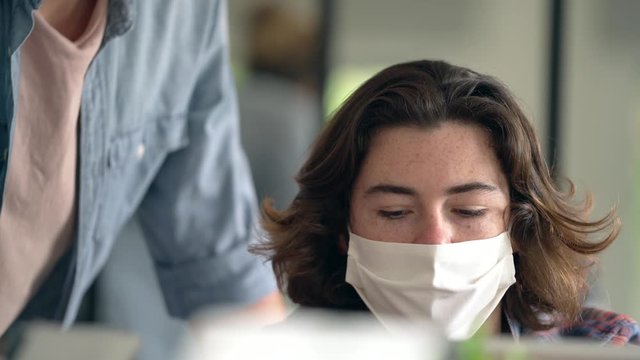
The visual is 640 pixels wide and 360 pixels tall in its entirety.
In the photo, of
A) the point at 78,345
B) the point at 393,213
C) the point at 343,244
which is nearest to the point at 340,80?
the point at 343,244

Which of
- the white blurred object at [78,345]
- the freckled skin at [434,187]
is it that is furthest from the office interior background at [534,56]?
the white blurred object at [78,345]

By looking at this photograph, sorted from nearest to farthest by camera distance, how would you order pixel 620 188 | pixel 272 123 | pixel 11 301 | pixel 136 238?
pixel 11 301 < pixel 136 238 < pixel 272 123 < pixel 620 188

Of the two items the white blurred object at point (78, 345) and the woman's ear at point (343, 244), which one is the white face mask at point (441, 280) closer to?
the woman's ear at point (343, 244)

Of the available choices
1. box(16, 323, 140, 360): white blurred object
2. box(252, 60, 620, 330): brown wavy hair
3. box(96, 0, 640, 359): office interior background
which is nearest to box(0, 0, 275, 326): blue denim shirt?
box(252, 60, 620, 330): brown wavy hair

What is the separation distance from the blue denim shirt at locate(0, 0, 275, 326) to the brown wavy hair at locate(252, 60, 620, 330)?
0.33 metres

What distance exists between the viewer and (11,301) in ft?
4.69

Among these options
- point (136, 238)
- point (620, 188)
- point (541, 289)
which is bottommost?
point (620, 188)

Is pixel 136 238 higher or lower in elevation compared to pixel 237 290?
lower

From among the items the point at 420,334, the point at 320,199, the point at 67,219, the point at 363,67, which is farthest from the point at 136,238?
the point at 363,67

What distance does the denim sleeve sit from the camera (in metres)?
1.68

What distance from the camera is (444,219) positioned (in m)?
1.18

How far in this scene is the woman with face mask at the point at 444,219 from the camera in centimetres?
119

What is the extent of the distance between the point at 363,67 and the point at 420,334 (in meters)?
3.85

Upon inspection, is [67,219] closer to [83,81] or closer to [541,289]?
[83,81]
